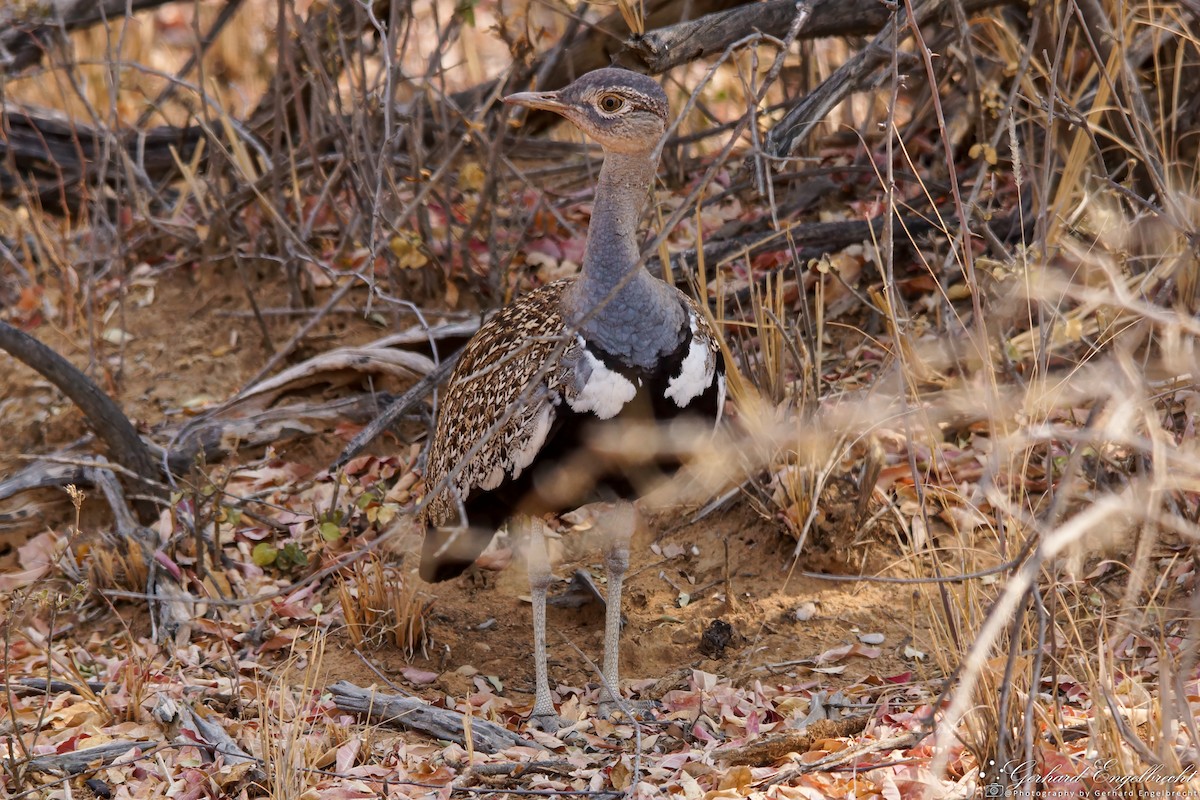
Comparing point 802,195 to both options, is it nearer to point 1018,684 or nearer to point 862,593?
point 862,593

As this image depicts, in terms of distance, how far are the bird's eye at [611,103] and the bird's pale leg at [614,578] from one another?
1.23 m

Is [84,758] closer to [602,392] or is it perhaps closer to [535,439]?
[535,439]

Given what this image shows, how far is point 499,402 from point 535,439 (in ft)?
0.89

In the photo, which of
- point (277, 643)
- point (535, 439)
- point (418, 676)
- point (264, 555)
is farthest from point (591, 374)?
point (264, 555)

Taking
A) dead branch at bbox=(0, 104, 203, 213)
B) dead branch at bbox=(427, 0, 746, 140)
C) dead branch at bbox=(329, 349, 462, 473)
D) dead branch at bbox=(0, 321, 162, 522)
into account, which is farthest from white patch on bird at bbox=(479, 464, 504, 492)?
dead branch at bbox=(0, 104, 203, 213)

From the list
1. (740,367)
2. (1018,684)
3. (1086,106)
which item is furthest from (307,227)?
(1018,684)

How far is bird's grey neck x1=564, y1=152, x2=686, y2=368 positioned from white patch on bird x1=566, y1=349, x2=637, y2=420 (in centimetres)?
6

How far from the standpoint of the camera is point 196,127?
6480 millimetres

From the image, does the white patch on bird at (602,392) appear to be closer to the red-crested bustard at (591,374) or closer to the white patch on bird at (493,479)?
the red-crested bustard at (591,374)

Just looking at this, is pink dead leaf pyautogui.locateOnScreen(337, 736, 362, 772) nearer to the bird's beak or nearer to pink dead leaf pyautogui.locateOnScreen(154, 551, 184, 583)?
pink dead leaf pyautogui.locateOnScreen(154, 551, 184, 583)

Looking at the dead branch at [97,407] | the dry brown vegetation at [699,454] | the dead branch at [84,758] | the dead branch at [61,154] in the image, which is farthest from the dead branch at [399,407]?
the dead branch at [61,154]

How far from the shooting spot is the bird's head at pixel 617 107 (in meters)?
3.63

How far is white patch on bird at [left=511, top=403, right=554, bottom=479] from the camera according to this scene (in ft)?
11.7

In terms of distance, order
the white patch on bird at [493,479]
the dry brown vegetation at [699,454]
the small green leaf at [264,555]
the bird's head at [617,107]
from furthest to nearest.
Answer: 1. the small green leaf at [264,555]
2. the white patch on bird at [493,479]
3. the bird's head at [617,107]
4. the dry brown vegetation at [699,454]
